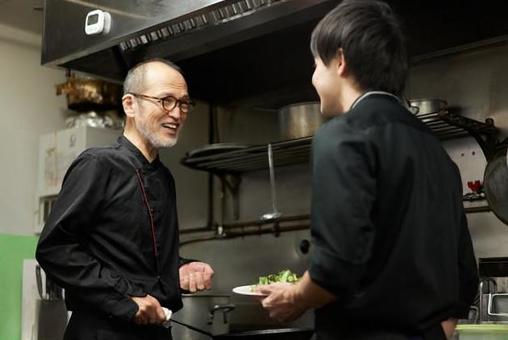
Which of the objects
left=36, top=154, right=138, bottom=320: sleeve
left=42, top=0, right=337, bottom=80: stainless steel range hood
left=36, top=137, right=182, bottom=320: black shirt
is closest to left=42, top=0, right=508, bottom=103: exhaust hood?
left=42, top=0, right=337, bottom=80: stainless steel range hood

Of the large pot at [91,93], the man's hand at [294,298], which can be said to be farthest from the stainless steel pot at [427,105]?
the large pot at [91,93]

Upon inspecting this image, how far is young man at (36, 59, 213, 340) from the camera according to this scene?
164 cm

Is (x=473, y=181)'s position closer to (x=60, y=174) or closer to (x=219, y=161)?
(x=219, y=161)

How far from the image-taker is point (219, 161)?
109 inches

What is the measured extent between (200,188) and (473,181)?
1349 millimetres

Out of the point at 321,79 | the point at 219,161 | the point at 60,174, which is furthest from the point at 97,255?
the point at 60,174

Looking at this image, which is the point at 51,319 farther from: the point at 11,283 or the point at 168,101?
the point at 168,101

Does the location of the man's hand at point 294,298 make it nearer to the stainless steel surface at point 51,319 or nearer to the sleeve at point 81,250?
the sleeve at point 81,250

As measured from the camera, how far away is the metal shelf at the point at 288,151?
2.11 meters

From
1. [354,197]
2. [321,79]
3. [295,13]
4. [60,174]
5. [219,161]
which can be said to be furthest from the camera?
[60,174]

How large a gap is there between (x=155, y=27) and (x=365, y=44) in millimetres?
1122

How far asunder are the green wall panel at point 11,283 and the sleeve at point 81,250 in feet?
4.28

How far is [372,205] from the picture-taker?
3.71 ft

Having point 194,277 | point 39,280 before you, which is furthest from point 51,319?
point 194,277
